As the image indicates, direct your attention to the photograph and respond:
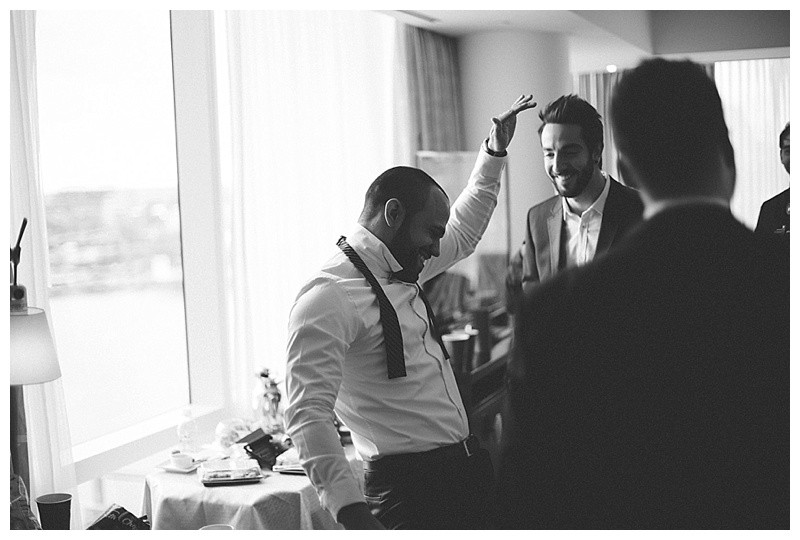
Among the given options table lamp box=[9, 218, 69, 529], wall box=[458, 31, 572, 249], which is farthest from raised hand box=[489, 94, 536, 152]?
wall box=[458, 31, 572, 249]

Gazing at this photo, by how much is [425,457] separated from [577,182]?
0.62 m

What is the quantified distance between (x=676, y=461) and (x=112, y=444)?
199 cm

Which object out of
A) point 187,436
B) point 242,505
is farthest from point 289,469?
point 187,436

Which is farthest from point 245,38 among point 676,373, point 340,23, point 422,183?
point 676,373

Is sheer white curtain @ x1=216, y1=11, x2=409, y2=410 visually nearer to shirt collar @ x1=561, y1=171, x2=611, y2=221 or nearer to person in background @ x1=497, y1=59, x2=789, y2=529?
shirt collar @ x1=561, y1=171, x2=611, y2=221

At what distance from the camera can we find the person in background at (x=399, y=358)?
175 cm

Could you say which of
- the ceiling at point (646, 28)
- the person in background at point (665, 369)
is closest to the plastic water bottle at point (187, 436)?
the person in background at point (665, 369)

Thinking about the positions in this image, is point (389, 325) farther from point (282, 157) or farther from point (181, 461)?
point (282, 157)

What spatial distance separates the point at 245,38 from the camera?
336cm

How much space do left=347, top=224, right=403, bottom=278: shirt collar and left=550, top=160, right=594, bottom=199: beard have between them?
0.35 m

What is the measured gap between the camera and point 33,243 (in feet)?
8.06

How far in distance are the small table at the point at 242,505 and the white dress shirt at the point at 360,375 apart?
18.5 inches

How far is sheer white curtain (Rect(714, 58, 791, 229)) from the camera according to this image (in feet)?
5.26

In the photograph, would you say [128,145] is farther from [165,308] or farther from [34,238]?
[34,238]
